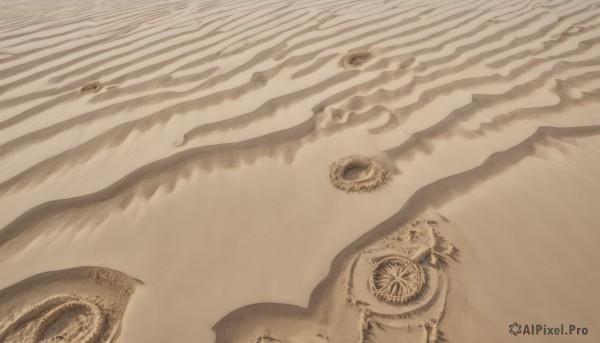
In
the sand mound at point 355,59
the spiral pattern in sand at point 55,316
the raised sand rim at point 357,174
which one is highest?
the sand mound at point 355,59

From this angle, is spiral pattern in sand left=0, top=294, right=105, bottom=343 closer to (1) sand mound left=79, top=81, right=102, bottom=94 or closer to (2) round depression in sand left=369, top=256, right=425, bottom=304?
(2) round depression in sand left=369, top=256, right=425, bottom=304

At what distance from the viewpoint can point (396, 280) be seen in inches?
46.8

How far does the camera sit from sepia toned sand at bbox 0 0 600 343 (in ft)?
3.69

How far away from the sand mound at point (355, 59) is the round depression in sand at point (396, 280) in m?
1.69

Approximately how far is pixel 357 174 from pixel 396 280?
59 cm

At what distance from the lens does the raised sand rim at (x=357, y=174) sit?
1534 mm

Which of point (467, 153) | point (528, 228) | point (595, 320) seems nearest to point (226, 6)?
point (467, 153)

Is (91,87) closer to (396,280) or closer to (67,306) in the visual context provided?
(67,306)

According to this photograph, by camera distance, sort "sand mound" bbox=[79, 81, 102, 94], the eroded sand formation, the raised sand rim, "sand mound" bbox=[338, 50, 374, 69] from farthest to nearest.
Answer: "sand mound" bbox=[338, 50, 374, 69] < "sand mound" bbox=[79, 81, 102, 94] < the raised sand rim < the eroded sand formation

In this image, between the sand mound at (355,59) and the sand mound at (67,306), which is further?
the sand mound at (355,59)

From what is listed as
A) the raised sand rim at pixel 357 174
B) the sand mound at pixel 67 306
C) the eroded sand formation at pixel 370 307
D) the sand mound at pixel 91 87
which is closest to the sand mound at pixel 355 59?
the raised sand rim at pixel 357 174

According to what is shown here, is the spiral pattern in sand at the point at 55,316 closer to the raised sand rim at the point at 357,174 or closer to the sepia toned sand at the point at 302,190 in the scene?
the sepia toned sand at the point at 302,190

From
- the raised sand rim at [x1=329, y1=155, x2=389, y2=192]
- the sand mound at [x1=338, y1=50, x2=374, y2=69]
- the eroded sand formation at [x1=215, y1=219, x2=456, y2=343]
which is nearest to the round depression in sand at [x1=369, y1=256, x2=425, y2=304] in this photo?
the eroded sand formation at [x1=215, y1=219, x2=456, y2=343]

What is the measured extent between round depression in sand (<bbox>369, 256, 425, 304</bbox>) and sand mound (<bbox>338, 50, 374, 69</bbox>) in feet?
5.56
